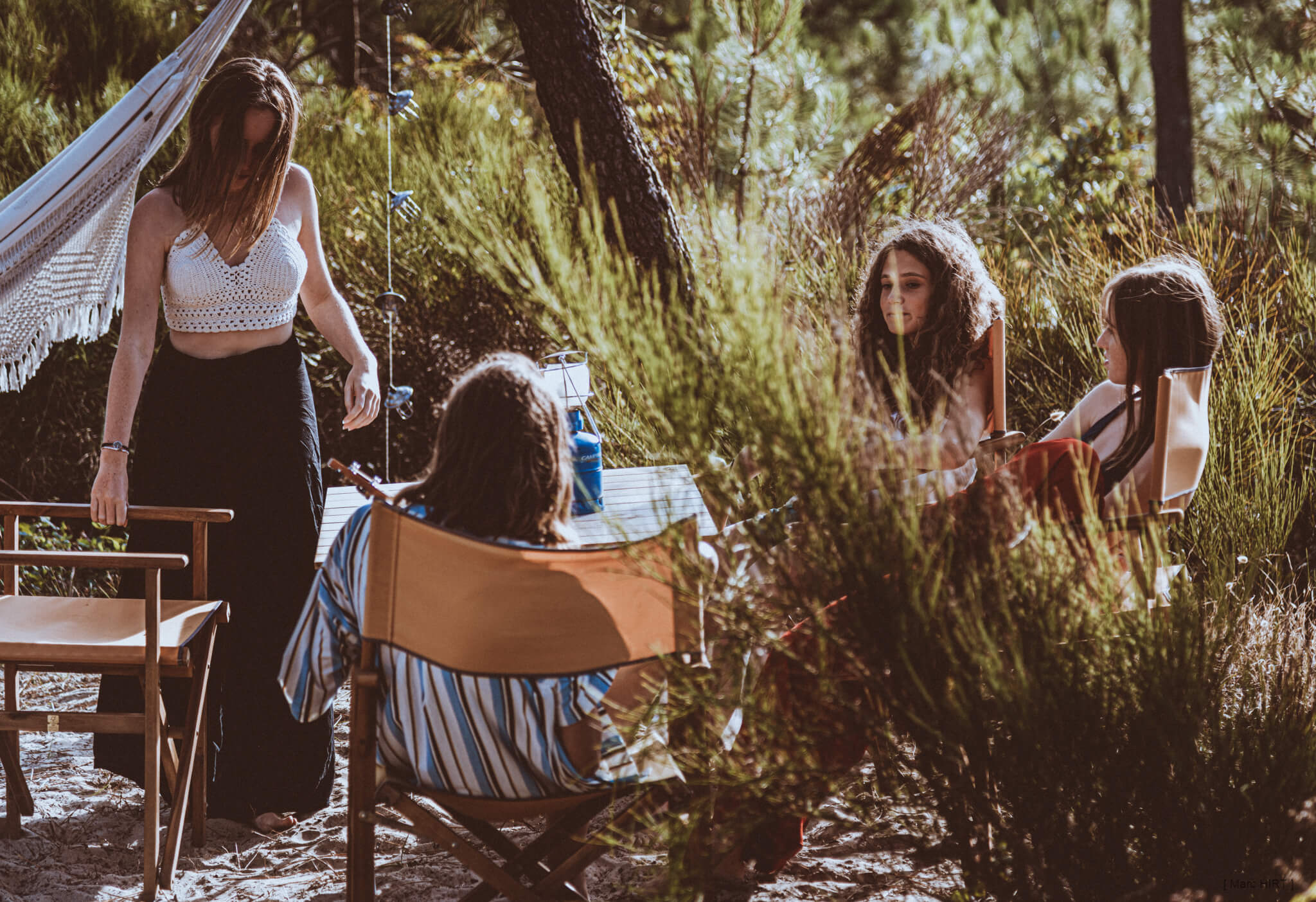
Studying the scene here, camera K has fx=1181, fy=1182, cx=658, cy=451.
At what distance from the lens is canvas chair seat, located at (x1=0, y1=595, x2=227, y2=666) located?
2.09 meters

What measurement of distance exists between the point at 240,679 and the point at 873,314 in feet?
5.29

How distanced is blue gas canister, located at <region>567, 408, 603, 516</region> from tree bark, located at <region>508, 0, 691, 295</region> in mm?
1310

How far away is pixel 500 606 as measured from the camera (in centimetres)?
166

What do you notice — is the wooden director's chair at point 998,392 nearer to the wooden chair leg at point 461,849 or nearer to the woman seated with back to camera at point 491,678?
the woman seated with back to camera at point 491,678

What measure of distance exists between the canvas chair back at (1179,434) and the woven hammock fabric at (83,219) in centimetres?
207

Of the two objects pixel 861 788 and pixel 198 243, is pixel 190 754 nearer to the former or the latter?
pixel 198 243

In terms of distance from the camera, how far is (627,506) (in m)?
2.27

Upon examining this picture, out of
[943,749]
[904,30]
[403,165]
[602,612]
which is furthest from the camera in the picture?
[904,30]

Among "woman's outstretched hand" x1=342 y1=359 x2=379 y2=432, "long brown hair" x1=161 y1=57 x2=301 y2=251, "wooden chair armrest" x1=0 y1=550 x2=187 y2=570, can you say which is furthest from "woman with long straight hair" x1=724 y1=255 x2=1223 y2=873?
"long brown hair" x1=161 y1=57 x2=301 y2=251

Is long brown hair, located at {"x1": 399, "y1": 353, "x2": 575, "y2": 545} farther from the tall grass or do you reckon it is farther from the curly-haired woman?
the curly-haired woman

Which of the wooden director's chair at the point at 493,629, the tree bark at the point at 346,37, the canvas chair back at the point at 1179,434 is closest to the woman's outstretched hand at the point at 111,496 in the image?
the wooden director's chair at the point at 493,629

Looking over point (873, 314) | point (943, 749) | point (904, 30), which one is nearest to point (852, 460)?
point (943, 749)

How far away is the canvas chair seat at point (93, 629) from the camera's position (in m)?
2.09

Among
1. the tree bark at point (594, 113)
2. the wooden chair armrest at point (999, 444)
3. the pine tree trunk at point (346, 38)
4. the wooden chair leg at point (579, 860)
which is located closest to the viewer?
the wooden chair leg at point (579, 860)
